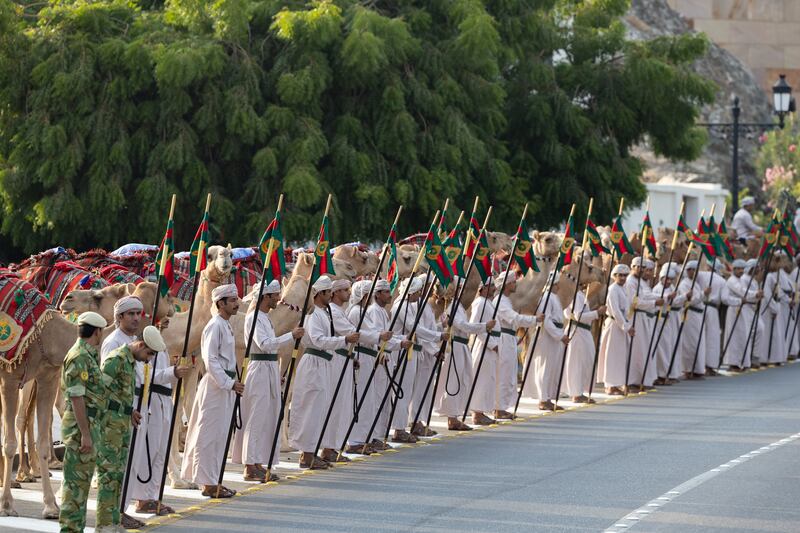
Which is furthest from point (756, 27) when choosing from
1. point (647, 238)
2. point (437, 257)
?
point (437, 257)

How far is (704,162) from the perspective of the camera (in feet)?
199

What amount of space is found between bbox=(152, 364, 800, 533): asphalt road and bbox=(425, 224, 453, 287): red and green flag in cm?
190

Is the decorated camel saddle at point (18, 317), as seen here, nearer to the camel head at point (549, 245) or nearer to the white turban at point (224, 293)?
the white turban at point (224, 293)

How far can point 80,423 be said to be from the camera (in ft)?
36.8

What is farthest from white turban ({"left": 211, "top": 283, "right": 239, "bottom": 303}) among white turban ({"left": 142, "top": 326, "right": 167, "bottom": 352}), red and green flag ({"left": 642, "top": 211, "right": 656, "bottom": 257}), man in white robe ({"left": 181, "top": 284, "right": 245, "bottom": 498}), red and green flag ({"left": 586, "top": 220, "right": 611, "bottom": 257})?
red and green flag ({"left": 642, "top": 211, "right": 656, "bottom": 257})

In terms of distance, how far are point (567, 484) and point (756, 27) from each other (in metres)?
58.9

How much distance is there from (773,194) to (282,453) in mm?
42912

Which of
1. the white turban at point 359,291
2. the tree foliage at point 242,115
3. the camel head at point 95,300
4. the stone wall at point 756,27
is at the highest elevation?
the stone wall at point 756,27

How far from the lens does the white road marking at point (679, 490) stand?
1234cm

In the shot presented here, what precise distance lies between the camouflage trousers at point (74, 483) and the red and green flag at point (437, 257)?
270 inches

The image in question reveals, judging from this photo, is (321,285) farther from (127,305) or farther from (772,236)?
(772,236)

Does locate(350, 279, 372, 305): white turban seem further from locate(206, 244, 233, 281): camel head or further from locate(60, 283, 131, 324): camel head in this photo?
locate(60, 283, 131, 324): camel head

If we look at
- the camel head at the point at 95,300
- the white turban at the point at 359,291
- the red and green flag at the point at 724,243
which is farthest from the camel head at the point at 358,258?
the red and green flag at the point at 724,243

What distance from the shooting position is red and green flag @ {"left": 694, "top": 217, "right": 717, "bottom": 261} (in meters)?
24.6
